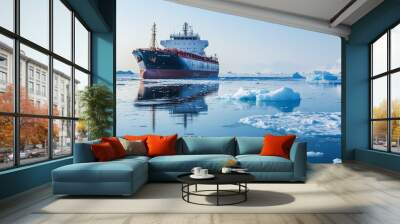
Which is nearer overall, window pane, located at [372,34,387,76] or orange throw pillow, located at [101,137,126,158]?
orange throw pillow, located at [101,137,126,158]

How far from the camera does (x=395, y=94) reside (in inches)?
336

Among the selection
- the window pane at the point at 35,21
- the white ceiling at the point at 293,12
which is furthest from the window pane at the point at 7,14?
the white ceiling at the point at 293,12

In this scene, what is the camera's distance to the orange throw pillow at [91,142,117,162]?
19.7ft

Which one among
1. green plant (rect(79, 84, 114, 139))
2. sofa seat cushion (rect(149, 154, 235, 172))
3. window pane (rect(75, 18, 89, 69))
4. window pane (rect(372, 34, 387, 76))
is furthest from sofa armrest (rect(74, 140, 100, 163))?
window pane (rect(372, 34, 387, 76))

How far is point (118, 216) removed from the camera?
418 centimetres

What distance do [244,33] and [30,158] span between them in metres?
7.70

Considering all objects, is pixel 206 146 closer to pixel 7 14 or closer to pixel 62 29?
pixel 62 29

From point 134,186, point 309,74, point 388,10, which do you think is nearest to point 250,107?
point 309,74

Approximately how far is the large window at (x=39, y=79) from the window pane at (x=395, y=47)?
22.0 feet

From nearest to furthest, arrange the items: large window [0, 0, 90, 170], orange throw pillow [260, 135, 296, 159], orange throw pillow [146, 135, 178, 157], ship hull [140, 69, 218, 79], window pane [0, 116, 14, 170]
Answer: window pane [0, 116, 14, 170] < large window [0, 0, 90, 170] < orange throw pillow [260, 135, 296, 159] < orange throw pillow [146, 135, 178, 157] < ship hull [140, 69, 218, 79]

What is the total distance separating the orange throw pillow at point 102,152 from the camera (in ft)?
19.7

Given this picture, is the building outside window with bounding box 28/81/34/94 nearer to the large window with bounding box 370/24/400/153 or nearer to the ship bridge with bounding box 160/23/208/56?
the ship bridge with bounding box 160/23/208/56

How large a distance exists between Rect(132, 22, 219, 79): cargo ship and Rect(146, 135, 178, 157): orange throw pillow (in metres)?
4.64

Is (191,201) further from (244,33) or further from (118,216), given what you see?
(244,33)
